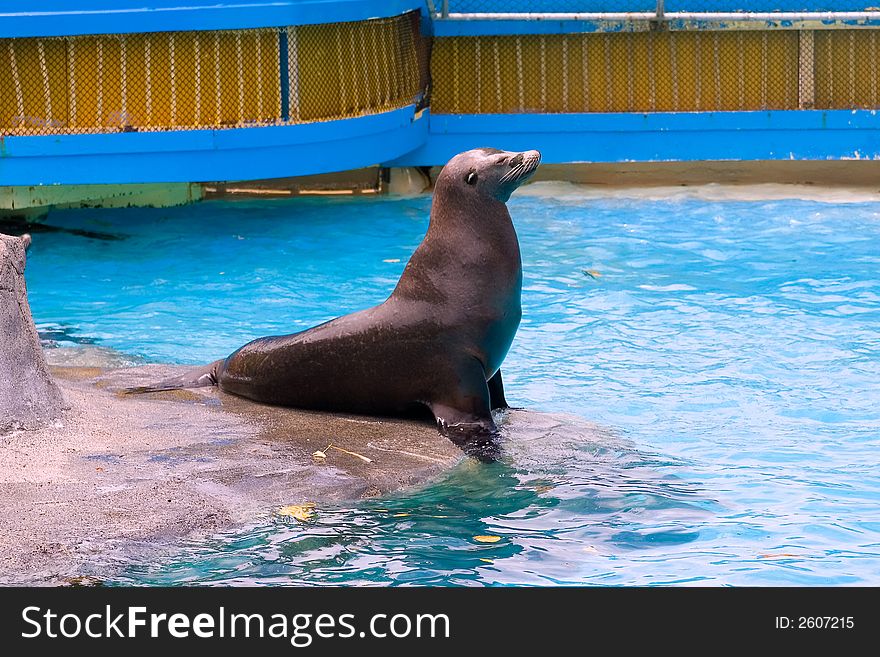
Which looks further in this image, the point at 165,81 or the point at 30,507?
the point at 165,81

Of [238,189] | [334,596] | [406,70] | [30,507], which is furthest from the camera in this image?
[238,189]

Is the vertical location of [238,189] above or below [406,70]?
below

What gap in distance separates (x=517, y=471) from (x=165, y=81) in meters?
4.97

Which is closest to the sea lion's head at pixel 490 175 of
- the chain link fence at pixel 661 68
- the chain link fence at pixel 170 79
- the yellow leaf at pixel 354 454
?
the yellow leaf at pixel 354 454

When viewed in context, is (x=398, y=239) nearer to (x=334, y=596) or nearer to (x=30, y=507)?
(x=30, y=507)

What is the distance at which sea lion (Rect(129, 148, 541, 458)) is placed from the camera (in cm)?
588

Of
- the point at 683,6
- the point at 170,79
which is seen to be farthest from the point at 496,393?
the point at 683,6

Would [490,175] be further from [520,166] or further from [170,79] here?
[170,79]

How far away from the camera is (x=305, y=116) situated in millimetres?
9953

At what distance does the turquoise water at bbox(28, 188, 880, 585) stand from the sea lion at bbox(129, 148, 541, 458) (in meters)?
0.44

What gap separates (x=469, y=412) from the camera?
587 cm

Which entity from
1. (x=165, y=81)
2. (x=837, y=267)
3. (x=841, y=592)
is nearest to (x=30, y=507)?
(x=841, y=592)

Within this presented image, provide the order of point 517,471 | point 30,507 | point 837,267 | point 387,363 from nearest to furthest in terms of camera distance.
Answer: point 30,507, point 517,471, point 387,363, point 837,267

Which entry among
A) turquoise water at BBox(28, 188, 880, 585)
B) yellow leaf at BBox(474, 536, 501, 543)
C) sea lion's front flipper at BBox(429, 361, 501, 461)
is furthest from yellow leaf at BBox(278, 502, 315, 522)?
sea lion's front flipper at BBox(429, 361, 501, 461)
